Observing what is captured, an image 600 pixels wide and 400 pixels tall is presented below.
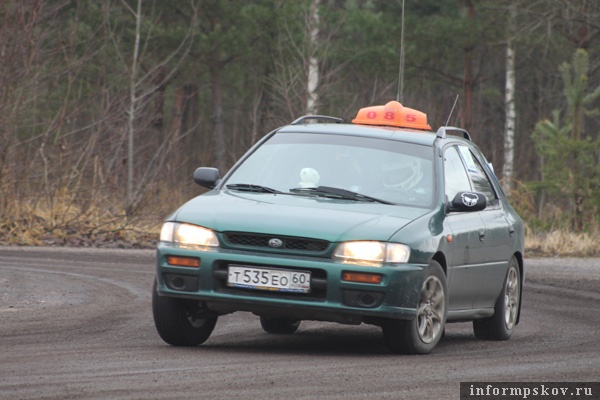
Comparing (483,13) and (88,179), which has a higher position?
(483,13)

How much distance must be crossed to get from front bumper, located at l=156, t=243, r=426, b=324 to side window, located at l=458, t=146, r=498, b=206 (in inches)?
81.2

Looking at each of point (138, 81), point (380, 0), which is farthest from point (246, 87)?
point (138, 81)

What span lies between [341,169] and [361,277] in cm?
134

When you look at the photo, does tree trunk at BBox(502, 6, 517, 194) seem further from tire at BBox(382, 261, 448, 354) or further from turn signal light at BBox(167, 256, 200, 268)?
turn signal light at BBox(167, 256, 200, 268)

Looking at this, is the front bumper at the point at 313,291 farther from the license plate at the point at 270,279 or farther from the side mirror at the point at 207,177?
the side mirror at the point at 207,177

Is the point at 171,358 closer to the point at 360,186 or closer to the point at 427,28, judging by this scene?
the point at 360,186

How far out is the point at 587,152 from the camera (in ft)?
74.5

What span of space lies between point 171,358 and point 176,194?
15104 mm

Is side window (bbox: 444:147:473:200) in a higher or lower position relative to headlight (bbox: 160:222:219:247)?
higher

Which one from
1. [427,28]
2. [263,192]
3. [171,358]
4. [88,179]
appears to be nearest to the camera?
[171,358]

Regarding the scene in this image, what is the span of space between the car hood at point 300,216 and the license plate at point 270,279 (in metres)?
0.23

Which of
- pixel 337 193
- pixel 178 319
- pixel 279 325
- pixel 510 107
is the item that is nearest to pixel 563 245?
pixel 279 325

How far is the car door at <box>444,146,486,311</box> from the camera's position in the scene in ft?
29.4

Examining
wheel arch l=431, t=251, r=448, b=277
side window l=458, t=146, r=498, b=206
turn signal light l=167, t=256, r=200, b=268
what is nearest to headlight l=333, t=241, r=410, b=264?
wheel arch l=431, t=251, r=448, b=277
